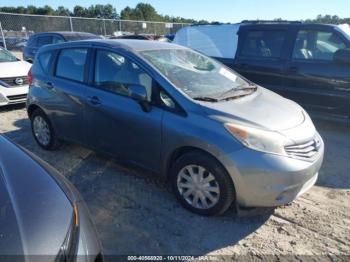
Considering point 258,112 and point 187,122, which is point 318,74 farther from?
point 187,122

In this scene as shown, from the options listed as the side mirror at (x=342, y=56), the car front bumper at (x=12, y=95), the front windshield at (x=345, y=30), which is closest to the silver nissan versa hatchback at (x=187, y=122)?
the side mirror at (x=342, y=56)

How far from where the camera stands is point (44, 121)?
494 centimetres

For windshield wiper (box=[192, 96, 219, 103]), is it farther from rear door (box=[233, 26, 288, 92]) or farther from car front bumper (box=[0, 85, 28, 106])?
car front bumper (box=[0, 85, 28, 106])

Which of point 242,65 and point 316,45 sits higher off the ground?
point 316,45

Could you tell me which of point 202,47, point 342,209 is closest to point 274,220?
point 342,209

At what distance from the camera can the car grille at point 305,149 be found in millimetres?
3035

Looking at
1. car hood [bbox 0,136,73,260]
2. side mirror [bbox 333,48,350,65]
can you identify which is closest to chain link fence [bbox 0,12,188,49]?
side mirror [bbox 333,48,350,65]

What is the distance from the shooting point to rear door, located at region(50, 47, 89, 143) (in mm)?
4215

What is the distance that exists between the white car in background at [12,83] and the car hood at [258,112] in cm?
564

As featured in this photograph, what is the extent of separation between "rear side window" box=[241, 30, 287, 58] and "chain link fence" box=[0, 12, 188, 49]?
1292 cm

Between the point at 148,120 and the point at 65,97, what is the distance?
58.6 inches

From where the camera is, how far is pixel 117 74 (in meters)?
3.84

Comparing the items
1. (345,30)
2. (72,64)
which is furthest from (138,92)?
(345,30)

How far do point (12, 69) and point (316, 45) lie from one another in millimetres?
6341
